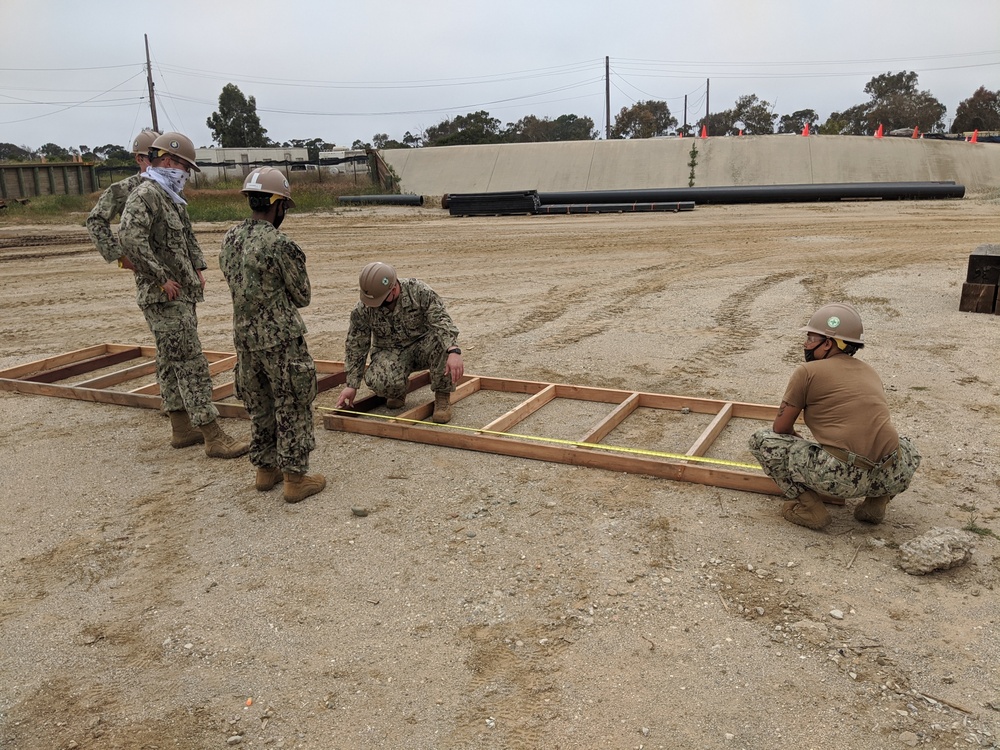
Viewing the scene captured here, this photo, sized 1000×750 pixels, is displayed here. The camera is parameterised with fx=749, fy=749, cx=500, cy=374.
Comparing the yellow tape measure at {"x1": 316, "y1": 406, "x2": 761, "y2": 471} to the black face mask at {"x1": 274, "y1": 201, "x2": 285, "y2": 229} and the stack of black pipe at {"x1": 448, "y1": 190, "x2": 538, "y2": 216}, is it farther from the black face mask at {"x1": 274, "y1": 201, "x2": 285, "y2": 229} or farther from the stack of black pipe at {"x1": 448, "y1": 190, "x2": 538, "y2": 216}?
the stack of black pipe at {"x1": 448, "y1": 190, "x2": 538, "y2": 216}

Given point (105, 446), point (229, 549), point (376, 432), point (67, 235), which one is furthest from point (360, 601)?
point (67, 235)

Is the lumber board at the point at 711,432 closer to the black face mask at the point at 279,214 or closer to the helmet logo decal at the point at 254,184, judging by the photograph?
the black face mask at the point at 279,214

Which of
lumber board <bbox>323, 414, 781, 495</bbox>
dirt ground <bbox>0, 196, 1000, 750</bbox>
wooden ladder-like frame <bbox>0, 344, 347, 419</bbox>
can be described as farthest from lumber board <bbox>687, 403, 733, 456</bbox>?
wooden ladder-like frame <bbox>0, 344, 347, 419</bbox>

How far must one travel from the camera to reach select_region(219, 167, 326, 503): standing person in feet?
13.3

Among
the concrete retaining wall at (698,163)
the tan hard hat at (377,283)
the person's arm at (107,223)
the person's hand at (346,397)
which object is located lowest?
the person's hand at (346,397)

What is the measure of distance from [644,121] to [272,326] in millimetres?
60905

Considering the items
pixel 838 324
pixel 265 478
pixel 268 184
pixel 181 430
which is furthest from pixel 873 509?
pixel 181 430

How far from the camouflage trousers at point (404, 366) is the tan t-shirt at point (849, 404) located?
2686 millimetres

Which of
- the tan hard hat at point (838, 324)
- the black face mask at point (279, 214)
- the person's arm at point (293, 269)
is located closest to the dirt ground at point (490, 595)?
the tan hard hat at point (838, 324)

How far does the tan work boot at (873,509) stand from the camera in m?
3.80

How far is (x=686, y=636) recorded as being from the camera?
3074 mm

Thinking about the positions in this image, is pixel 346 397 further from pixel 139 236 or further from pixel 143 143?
pixel 143 143

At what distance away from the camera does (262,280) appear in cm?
408

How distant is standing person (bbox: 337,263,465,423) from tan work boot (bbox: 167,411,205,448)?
115 centimetres
